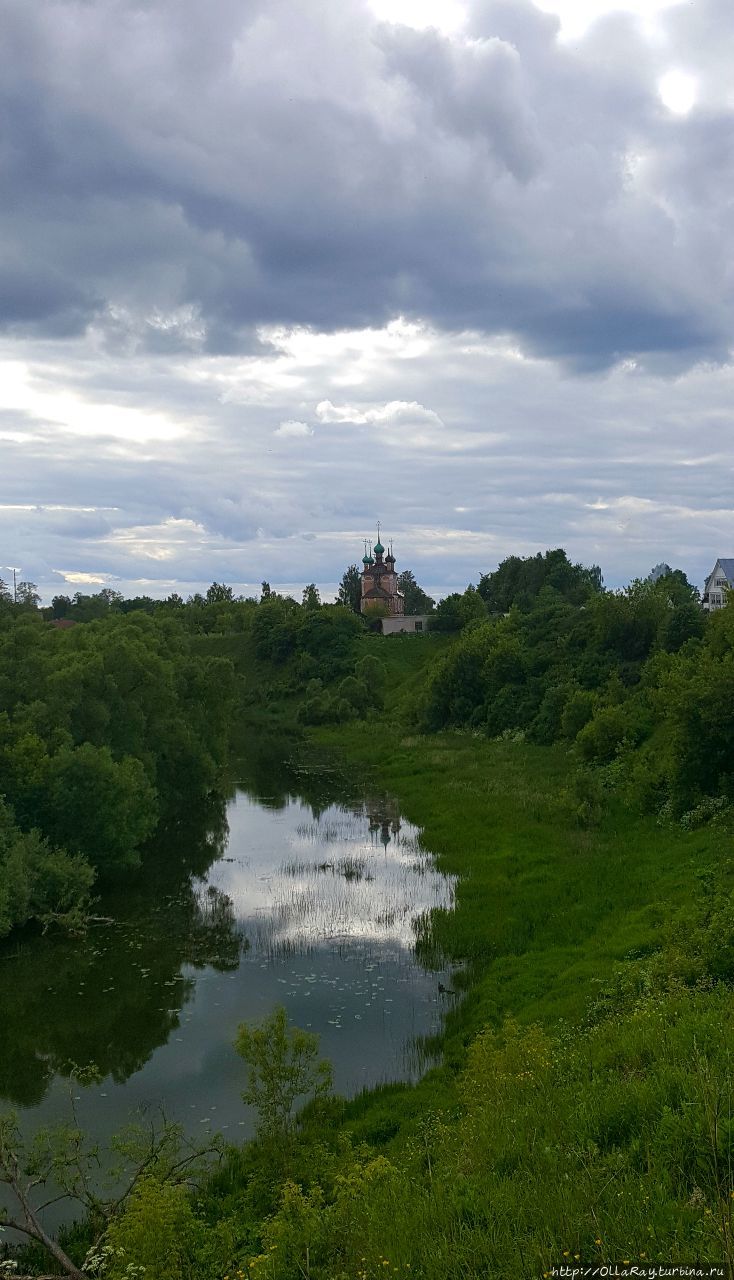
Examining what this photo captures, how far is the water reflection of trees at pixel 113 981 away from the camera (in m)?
20.2

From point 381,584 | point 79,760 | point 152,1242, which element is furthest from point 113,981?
point 381,584

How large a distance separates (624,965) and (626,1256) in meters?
12.6

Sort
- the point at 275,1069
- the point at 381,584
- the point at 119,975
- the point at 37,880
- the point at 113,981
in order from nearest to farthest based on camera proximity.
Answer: the point at 275,1069 → the point at 113,981 → the point at 119,975 → the point at 37,880 → the point at 381,584

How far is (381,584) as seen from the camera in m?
148

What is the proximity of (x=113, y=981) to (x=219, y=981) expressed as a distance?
9.96ft

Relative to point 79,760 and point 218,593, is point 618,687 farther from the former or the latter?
point 218,593

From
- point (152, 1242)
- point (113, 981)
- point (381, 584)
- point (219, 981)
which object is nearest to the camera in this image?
point (152, 1242)

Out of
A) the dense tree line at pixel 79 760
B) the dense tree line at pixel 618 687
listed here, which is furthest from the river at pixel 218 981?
the dense tree line at pixel 618 687

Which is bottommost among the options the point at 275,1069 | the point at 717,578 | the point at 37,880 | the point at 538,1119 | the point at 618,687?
the point at 37,880

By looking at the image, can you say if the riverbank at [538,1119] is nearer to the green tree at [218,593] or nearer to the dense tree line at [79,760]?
the dense tree line at [79,760]

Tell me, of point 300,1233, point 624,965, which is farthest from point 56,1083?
point 624,965

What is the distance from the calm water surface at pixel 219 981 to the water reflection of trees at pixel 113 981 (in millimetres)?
52

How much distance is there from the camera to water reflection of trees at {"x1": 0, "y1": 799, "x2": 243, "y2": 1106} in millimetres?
20156

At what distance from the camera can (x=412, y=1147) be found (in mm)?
13406
